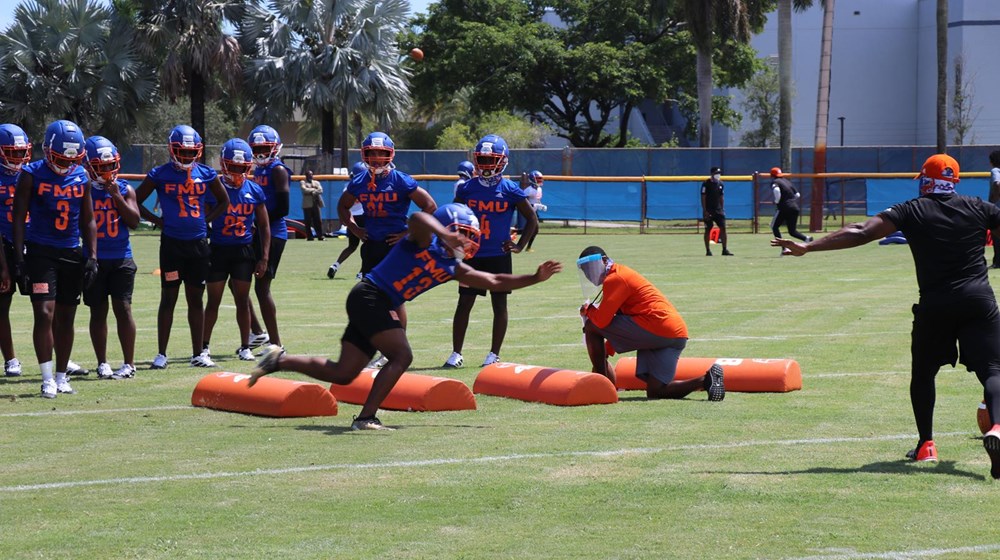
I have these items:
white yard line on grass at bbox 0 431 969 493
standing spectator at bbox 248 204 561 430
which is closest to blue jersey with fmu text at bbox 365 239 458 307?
standing spectator at bbox 248 204 561 430

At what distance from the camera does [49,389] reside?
37.0 ft

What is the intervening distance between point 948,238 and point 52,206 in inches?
281

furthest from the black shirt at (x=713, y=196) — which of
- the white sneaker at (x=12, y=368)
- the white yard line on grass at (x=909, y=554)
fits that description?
the white yard line on grass at (x=909, y=554)

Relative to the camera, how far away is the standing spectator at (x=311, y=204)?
37156mm

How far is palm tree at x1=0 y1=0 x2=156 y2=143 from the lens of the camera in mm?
45250

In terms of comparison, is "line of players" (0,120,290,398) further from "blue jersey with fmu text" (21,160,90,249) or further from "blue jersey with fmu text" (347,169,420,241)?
"blue jersey with fmu text" (347,169,420,241)

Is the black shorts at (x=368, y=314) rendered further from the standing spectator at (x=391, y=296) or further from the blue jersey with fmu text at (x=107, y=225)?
the blue jersey with fmu text at (x=107, y=225)

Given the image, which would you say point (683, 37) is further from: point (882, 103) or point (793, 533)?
point (793, 533)

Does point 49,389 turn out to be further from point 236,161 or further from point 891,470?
point 891,470

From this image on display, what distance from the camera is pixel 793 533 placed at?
654 cm

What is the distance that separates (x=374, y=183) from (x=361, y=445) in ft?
14.5

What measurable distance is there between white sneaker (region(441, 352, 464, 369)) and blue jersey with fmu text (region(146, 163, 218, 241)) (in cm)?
265

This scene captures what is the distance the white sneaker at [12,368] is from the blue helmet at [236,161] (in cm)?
269

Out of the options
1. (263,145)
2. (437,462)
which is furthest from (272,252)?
(437,462)
